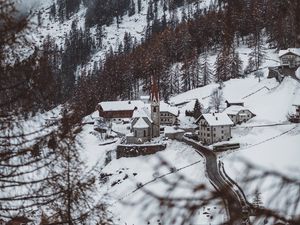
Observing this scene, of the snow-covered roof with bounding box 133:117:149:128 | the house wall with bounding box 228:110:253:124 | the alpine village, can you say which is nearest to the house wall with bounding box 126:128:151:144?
the alpine village

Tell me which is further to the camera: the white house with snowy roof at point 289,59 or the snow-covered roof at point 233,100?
the white house with snowy roof at point 289,59

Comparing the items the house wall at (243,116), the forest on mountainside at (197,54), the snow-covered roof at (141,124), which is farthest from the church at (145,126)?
the forest on mountainside at (197,54)

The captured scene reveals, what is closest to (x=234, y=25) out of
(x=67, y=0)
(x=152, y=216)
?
(x=152, y=216)

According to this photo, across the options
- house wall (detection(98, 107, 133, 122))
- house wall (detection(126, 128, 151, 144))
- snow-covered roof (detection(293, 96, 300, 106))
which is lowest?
house wall (detection(126, 128, 151, 144))

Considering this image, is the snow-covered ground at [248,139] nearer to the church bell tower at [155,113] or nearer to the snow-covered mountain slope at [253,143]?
the snow-covered mountain slope at [253,143]

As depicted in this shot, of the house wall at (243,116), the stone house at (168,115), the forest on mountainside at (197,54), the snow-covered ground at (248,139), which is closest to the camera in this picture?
the snow-covered ground at (248,139)

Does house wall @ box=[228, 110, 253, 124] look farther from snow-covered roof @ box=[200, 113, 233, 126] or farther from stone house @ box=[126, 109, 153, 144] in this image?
stone house @ box=[126, 109, 153, 144]

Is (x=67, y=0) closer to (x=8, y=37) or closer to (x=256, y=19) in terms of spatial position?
(x=256, y=19)

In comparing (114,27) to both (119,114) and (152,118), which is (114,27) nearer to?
(119,114)

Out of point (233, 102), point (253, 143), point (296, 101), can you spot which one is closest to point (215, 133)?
point (253, 143)

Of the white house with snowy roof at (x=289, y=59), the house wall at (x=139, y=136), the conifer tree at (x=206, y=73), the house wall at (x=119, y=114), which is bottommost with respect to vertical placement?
the house wall at (x=139, y=136)

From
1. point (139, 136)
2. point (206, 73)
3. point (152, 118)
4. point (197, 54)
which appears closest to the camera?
point (139, 136)
